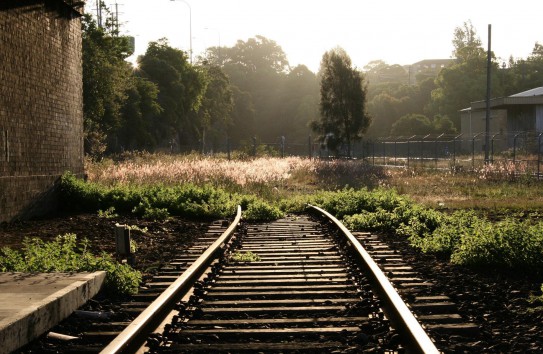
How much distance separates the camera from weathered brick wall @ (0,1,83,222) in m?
14.6

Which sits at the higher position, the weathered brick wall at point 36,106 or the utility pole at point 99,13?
the utility pole at point 99,13

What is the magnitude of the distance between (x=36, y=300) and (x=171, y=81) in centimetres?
6738

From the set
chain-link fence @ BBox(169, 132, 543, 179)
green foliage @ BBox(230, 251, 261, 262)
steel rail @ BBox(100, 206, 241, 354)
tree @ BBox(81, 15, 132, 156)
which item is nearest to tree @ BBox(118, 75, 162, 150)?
chain-link fence @ BBox(169, 132, 543, 179)

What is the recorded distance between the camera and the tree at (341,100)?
2165 inches

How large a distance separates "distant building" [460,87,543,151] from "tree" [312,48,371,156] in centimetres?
1029

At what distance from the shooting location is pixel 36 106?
16.3 m

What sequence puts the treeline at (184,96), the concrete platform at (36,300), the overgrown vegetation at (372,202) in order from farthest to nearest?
the treeline at (184,96) → the overgrown vegetation at (372,202) → the concrete platform at (36,300)

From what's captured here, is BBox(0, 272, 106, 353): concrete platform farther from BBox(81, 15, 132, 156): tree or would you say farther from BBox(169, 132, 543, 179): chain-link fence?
BBox(81, 15, 132, 156): tree

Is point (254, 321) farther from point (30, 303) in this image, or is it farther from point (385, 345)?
point (30, 303)

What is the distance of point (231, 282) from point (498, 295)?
Result: 276 cm

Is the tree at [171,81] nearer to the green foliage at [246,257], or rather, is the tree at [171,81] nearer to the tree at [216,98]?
the tree at [216,98]

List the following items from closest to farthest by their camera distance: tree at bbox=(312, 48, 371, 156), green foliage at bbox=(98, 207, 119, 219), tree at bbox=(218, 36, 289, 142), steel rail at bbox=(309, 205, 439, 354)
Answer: steel rail at bbox=(309, 205, 439, 354)
green foliage at bbox=(98, 207, 119, 219)
tree at bbox=(312, 48, 371, 156)
tree at bbox=(218, 36, 289, 142)

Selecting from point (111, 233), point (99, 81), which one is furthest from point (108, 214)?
Result: point (99, 81)

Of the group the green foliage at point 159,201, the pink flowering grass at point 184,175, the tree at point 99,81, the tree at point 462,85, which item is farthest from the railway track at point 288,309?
the tree at point 462,85
